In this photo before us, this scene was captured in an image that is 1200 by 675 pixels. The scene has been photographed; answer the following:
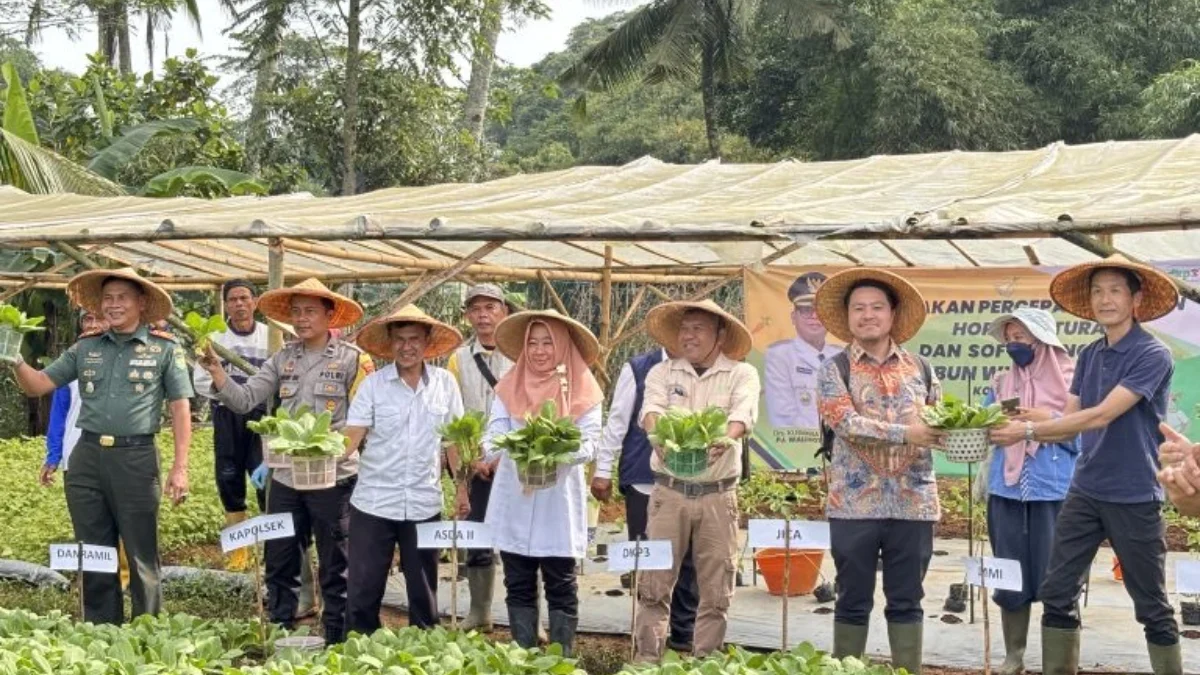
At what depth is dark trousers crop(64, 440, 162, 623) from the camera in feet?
19.6

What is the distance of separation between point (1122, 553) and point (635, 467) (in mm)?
2032

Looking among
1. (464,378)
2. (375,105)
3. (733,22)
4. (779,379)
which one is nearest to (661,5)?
(733,22)

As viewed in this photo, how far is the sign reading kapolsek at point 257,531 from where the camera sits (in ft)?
18.1

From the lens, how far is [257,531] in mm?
5492

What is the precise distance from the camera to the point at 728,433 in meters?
5.36

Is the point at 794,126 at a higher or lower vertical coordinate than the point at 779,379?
higher

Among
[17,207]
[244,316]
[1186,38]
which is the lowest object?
[244,316]

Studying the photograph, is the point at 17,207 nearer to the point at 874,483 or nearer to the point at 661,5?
the point at 874,483

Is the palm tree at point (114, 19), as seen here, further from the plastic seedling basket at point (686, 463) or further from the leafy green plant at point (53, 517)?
the plastic seedling basket at point (686, 463)

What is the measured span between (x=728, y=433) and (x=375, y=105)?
11650 mm

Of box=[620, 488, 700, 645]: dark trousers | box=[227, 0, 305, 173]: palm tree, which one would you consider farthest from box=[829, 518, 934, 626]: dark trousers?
box=[227, 0, 305, 173]: palm tree

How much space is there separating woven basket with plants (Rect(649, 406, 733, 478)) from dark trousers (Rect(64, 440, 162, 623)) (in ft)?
7.45

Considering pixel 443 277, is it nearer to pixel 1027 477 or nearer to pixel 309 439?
pixel 309 439

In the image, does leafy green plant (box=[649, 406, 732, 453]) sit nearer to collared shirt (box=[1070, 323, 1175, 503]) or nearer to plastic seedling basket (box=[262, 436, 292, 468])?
collared shirt (box=[1070, 323, 1175, 503])
